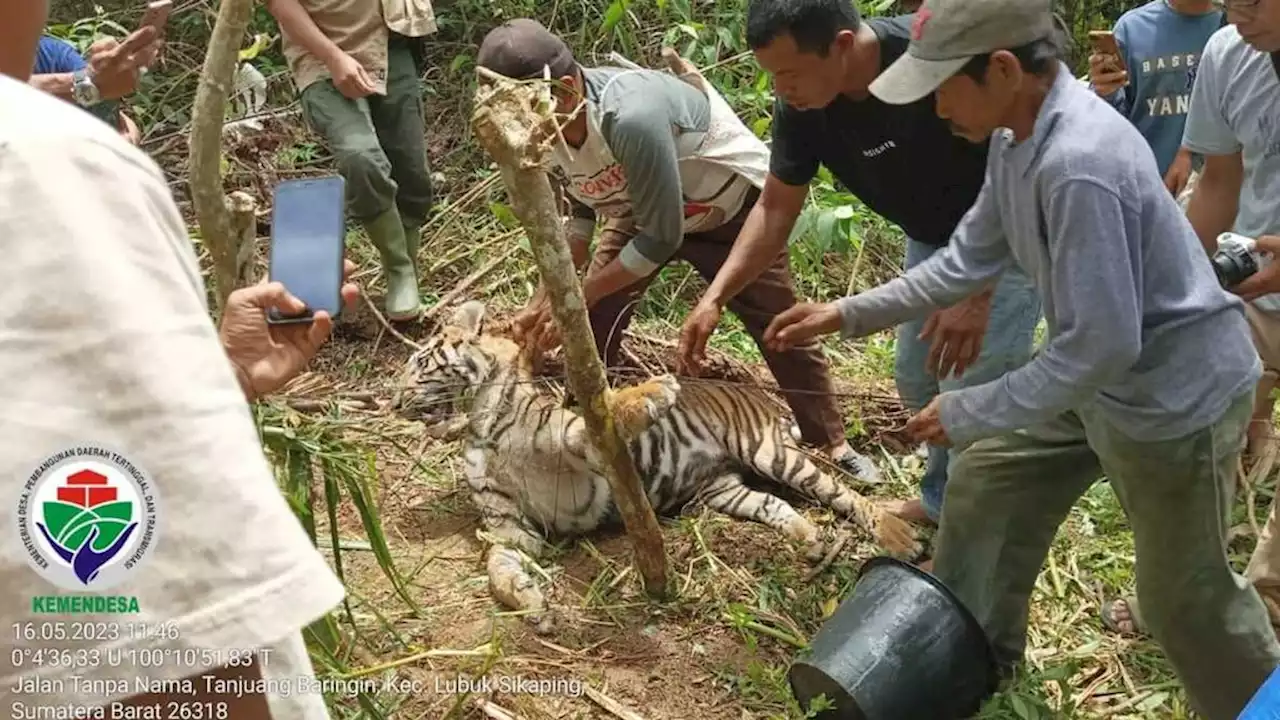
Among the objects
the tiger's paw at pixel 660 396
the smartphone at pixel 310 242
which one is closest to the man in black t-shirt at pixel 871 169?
the tiger's paw at pixel 660 396

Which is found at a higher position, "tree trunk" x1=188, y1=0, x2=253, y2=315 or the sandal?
"tree trunk" x1=188, y1=0, x2=253, y2=315

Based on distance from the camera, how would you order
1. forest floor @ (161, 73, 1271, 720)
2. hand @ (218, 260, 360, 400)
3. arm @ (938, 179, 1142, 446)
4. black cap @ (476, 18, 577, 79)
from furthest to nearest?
black cap @ (476, 18, 577, 79) < forest floor @ (161, 73, 1271, 720) < arm @ (938, 179, 1142, 446) < hand @ (218, 260, 360, 400)

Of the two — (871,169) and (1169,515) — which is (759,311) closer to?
(871,169)

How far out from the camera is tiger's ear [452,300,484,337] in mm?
3975

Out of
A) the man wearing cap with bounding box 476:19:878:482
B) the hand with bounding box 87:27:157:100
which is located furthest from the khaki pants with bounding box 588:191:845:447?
the hand with bounding box 87:27:157:100

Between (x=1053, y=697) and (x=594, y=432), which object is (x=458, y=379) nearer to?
(x=594, y=432)

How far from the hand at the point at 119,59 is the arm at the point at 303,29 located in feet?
4.34

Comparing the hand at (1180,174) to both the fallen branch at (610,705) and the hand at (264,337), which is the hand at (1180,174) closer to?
the fallen branch at (610,705)

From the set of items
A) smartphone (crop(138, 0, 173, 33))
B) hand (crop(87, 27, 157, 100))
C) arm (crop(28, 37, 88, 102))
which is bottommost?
arm (crop(28, 37, 88, 102))

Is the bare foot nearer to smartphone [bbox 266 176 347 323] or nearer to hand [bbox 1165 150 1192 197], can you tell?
hand [bbox 1165 150 1192 197]

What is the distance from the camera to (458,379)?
382 cm

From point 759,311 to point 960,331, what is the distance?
101 cm

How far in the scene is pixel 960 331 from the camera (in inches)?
120

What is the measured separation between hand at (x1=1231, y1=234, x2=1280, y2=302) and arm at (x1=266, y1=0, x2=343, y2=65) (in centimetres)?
364
